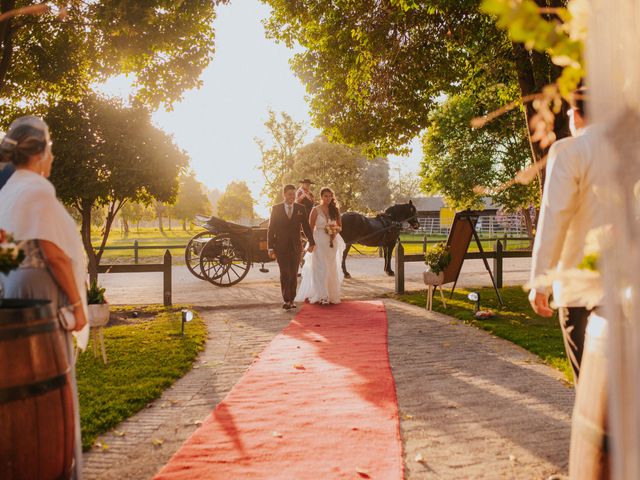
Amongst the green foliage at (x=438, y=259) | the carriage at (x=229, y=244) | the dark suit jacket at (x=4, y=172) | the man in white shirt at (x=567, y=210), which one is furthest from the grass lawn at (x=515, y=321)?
the dark suit jacket at (x=4, y=172)

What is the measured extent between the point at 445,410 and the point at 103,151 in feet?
26.3

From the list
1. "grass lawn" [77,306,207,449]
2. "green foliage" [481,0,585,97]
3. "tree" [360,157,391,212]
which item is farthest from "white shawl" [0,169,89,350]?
"tree" [360,157,391,212]

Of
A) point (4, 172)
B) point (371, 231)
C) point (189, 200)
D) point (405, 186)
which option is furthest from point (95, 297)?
point (405, 186)

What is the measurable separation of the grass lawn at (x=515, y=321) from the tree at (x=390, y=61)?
2.81 m

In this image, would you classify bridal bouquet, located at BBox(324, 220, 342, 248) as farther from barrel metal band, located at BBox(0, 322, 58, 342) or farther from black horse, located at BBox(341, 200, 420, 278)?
barrel metal band, located at BBox(0, 322, 58, 342)

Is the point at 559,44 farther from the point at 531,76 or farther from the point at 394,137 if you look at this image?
the point at 394,137

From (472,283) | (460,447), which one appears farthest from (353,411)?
(472,283)

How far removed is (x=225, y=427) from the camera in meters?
4.54

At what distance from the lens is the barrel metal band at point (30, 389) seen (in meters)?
2.59

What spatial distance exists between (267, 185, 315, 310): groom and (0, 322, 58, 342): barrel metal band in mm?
7882

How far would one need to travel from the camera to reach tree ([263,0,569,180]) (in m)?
10.6

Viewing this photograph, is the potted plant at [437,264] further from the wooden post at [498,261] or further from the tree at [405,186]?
the tree at [405,186]

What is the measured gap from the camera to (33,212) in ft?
9.67

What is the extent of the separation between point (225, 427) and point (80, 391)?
1.98 meters
